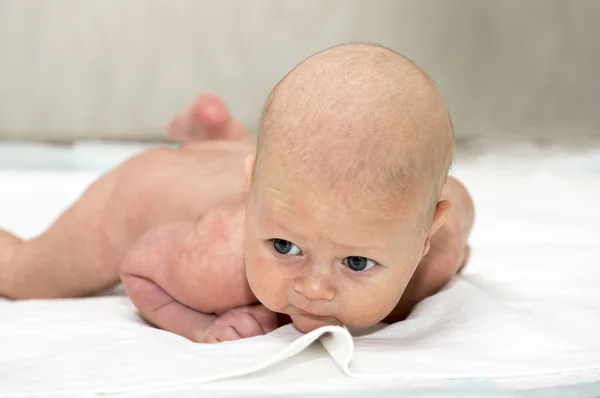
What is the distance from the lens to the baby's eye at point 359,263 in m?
0.90

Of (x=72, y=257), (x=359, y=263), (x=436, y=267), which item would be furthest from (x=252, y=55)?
(x=359, y=263)

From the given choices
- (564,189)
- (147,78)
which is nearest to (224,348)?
(564,189)

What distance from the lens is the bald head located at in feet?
2.75

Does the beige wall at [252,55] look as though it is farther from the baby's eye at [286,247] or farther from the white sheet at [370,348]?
the baby's eye at [286,247]

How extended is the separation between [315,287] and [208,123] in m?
0.71

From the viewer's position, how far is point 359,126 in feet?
2.75

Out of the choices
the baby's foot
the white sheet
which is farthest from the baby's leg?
the baby's foot

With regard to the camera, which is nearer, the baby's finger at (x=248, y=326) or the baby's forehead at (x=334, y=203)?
the baby's forehead at (x=334, y=203)

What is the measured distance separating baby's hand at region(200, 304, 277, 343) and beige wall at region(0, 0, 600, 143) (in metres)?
1.42

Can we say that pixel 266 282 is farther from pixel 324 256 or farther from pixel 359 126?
pixel 359 126

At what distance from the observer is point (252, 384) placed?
2.72 ft

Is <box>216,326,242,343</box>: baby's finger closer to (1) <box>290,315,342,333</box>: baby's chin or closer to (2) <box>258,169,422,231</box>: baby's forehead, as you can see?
(1) <box>290,315,342,333</box>: baby's chin

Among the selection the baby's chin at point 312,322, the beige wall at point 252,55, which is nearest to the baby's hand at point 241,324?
the baby's chin at point 312,322

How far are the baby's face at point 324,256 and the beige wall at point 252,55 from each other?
156cm
